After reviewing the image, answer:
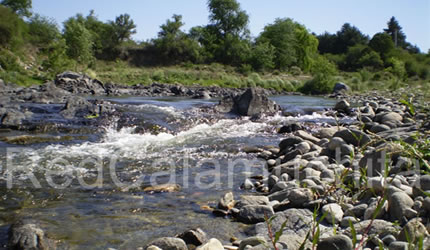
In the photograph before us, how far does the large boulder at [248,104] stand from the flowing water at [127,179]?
2.26 m

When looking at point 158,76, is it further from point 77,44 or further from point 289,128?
point 289,128

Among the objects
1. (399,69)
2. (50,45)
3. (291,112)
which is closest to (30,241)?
(291,112)

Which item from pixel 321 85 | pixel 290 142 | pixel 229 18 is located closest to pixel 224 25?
pixel 229 18

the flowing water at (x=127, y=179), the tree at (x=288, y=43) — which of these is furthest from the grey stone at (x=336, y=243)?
the tree at (x=288, y=43)

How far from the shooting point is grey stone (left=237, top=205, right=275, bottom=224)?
3.78 metres

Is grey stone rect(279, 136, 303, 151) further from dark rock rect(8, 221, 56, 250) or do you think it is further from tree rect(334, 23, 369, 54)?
tree rect(334, 23, 369, 54)

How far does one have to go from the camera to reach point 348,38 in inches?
2594

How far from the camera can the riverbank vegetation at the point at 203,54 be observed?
32.2 metres

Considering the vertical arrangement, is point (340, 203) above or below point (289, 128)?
below

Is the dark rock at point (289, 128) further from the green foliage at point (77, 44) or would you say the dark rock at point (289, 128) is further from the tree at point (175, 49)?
the tree at point (175, 49)

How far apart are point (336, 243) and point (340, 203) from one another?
4.32 ft

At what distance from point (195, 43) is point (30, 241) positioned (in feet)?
145

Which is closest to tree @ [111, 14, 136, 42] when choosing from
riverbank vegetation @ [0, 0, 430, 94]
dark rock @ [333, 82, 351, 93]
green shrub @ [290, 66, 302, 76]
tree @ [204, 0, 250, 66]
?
riverbank vegetation @ [0, 0, 430, 94]

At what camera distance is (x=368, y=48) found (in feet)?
166
